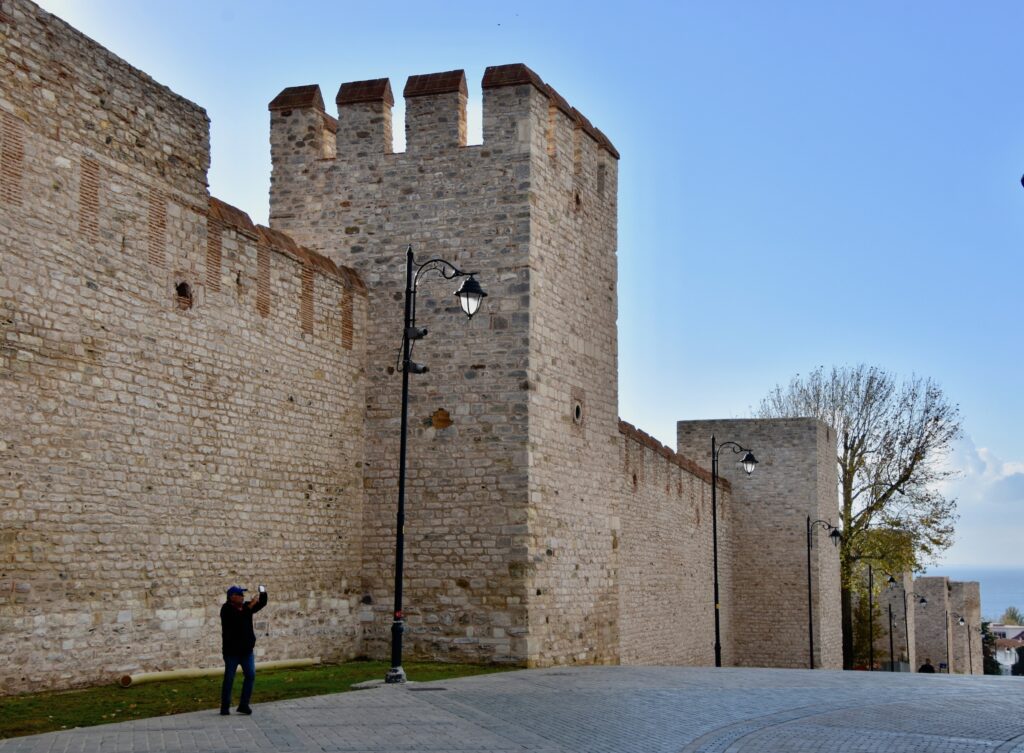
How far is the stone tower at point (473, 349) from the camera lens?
1817 cm

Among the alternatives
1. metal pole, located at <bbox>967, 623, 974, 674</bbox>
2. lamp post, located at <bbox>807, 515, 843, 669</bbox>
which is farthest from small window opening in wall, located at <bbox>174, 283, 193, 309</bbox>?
metal pole, located at <bbox>967, 623, 974, 674</bbox>

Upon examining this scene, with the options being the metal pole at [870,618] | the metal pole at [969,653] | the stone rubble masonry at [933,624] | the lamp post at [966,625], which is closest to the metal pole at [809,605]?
the metal pole at [870,618]

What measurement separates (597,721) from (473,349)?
311 inches

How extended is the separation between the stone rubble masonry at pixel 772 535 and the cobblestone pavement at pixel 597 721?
2064 cm

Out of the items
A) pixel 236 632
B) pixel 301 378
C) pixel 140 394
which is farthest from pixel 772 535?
pixel 236 632

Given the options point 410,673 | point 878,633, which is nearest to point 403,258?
point 410,673

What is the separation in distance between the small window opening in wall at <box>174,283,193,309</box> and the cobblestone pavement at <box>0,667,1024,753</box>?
5003 millimetres

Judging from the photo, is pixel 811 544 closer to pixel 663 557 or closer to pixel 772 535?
pixel 772 535

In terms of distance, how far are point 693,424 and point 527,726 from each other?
26.8 metres

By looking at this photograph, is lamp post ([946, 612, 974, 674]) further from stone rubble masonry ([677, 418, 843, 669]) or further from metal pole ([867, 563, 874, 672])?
stone rubble masonry ([677, 418, 843, 669])

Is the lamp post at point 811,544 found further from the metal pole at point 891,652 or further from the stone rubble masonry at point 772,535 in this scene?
the metal pole at point 891,652

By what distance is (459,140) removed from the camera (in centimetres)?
1909

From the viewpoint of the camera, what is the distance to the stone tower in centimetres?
1817

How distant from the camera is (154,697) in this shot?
1247 cm
